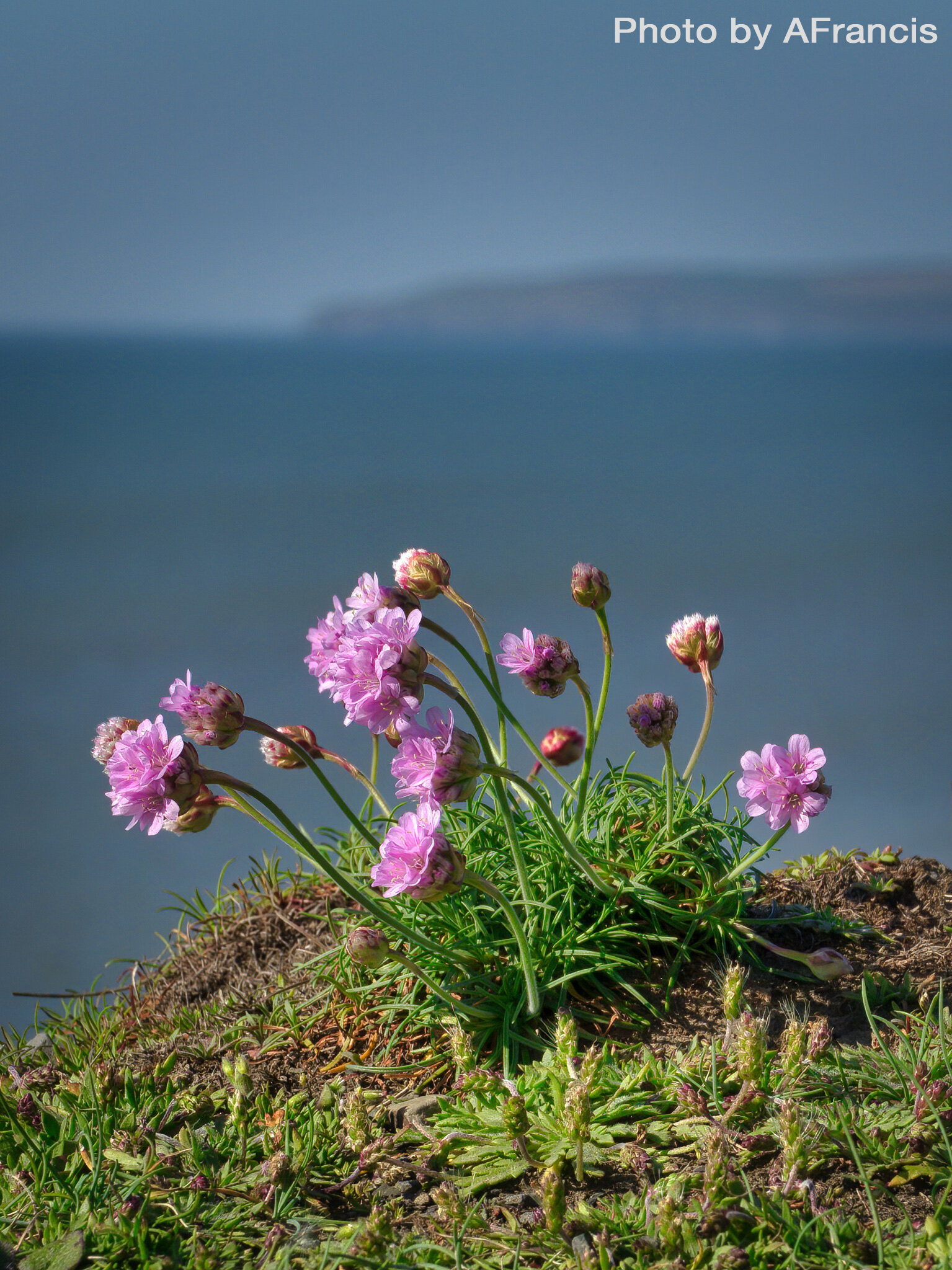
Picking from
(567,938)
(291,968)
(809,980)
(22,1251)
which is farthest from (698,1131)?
(291,968)

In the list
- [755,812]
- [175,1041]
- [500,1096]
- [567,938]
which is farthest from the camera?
[175,1041]

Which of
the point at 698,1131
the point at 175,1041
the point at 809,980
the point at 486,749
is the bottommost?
the point at 698,1131

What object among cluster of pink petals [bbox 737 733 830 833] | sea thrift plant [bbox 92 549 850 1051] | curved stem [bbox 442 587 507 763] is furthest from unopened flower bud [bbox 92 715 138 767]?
cluster of pink petals [bbox 737 733 830 833]

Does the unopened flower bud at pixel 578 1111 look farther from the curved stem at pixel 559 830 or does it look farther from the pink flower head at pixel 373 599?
the pink flower head at pixel 373 599

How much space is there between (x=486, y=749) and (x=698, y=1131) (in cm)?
73

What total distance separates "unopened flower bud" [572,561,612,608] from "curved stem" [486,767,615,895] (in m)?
0.39

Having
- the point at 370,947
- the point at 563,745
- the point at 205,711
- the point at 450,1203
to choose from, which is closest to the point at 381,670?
the point at 205,711

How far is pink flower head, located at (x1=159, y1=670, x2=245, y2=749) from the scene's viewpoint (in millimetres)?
1657

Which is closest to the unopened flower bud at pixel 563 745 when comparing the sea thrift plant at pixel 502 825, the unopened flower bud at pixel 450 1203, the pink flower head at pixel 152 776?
the sea thrift plant at pixel 502 825

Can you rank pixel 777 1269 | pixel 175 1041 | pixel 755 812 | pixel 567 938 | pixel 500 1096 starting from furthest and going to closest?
pixel 175 1041 < pixel 567 938 < pixel 755 812 < pixel 500 1096 < pixel 777 1269

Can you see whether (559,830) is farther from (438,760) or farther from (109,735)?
(109,735)

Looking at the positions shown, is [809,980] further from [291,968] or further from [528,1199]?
[291,968]

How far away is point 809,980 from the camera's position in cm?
222

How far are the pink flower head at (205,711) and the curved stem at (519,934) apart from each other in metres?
0.47
